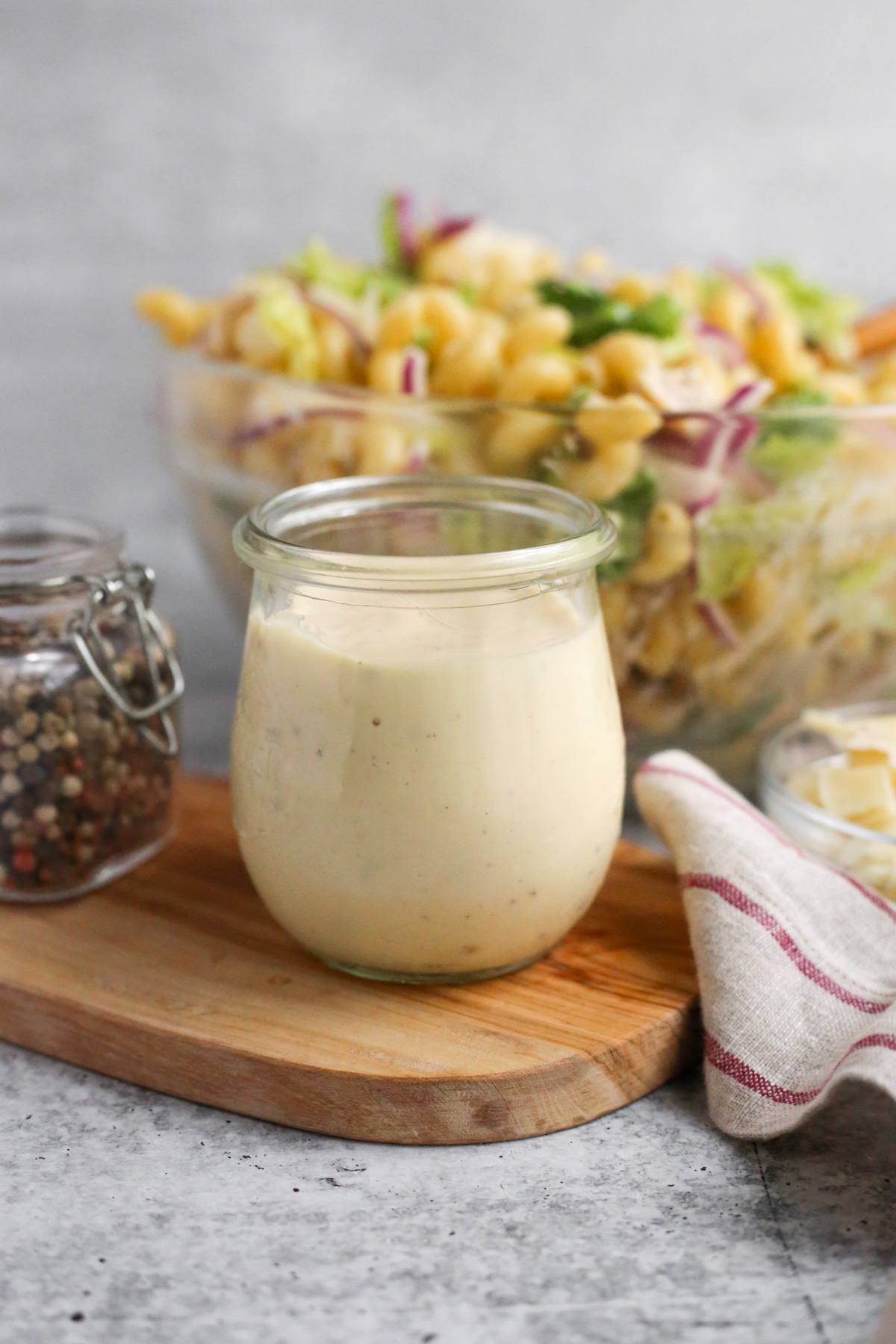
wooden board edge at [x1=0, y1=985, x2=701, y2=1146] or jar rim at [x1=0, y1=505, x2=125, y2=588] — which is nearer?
wooden board edge at [x1=0, y1=985, x2=701, y2=1146]

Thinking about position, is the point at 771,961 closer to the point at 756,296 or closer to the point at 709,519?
the point at 709,519

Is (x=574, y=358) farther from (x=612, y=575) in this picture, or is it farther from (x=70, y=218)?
(x=70, y=218)

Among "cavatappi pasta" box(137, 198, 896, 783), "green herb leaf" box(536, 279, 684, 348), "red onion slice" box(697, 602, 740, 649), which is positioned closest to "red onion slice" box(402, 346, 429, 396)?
"cavatappi pasta" box(137, 198, 896, 783)

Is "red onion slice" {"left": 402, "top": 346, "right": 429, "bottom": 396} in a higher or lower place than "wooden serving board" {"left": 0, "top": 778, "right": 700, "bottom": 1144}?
higher

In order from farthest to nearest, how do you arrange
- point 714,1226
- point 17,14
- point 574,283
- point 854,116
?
point 854,116 < point 17,14 < point 574,283 < point 714,1226

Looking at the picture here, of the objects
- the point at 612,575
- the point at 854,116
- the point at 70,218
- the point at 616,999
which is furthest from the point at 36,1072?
the point at 854,116

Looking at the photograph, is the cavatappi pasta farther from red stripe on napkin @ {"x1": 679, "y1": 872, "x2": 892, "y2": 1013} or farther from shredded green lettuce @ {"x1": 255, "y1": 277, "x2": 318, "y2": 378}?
red stripe on napkin @ {"x1": 679, "y1": 872, "x2": 892, "y2": 1013}

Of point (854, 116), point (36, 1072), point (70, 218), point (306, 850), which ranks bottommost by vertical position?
point (36, 1072)

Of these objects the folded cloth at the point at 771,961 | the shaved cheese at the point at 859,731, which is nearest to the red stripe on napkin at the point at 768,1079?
the folded cloth at the point at 771,961
